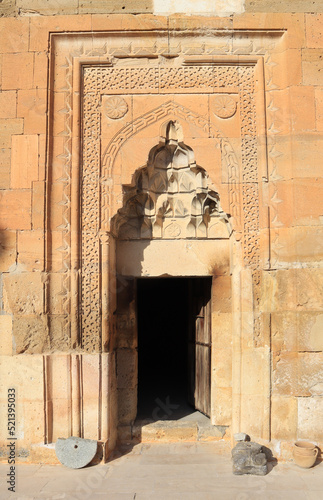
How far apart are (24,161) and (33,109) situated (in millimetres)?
646

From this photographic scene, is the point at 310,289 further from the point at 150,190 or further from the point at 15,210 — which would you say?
the point at 15,210

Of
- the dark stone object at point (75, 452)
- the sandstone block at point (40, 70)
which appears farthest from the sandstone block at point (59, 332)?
the sandstone block at point (40, 70)

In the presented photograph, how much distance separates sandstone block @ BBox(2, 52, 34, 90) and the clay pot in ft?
17.1

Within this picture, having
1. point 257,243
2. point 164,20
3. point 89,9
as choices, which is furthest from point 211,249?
point 89,9

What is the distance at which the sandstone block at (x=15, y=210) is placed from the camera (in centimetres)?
500

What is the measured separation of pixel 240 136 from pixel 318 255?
1.71 meters

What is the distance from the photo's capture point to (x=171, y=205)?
18.3 feet

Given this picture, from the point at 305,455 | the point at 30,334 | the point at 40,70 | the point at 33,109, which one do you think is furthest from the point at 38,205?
the point at 305,455

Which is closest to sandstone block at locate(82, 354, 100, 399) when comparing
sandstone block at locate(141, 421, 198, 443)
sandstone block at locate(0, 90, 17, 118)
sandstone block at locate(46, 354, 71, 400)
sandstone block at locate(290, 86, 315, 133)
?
sandstone block at locate(46, 354, 71, 400)

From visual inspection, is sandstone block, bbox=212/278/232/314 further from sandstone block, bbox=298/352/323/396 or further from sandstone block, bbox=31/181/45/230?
sandstone block, bbox=31/181/45/230

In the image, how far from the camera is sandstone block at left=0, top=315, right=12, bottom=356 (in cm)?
488

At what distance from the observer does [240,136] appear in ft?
17.1

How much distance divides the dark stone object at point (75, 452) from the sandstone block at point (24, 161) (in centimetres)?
296

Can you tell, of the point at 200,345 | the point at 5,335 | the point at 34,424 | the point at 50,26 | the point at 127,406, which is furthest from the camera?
the point at 200,345
